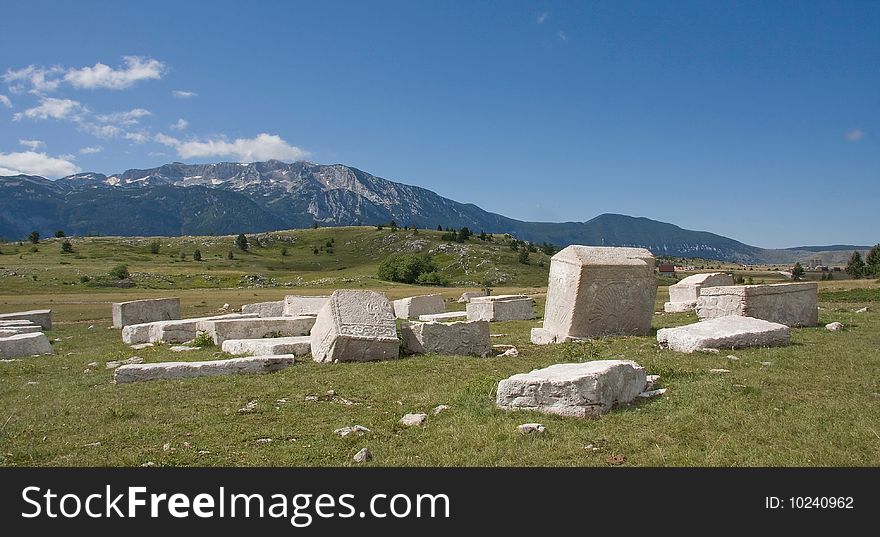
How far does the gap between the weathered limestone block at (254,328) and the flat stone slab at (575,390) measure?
40.2 ft

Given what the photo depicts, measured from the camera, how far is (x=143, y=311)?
27.3 metres

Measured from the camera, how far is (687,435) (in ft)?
22.9

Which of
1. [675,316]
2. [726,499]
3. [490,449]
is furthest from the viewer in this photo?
[675,316]

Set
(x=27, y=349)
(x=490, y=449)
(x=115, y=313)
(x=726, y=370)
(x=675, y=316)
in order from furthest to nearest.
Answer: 1. (x=115, y=313)
2. (x=675, y=316)
3. (x=27, y=349)
4. (x=726, y=370)
5. (x=490, y=449)

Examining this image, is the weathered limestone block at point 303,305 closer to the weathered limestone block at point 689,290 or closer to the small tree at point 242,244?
the weathered limestone block at point 689,290

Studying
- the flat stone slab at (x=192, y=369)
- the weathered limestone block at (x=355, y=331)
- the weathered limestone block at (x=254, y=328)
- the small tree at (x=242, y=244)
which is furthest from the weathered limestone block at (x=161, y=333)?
the small tree at (x=242, y=244)

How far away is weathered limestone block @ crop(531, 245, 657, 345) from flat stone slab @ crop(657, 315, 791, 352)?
278cm

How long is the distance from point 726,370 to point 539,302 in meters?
25.4

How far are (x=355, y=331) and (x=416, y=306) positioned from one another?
16214 mm

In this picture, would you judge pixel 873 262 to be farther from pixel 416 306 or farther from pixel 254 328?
pixel 254 328

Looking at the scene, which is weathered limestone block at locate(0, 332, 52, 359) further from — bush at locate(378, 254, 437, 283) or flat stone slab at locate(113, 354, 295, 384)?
bush at locate(378, 254, 437, 283)

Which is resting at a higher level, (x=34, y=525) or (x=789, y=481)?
(x=789, y=481)

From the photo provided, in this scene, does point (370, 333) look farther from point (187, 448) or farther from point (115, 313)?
point (115, 313)

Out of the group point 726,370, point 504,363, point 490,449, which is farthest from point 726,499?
point 504,363
